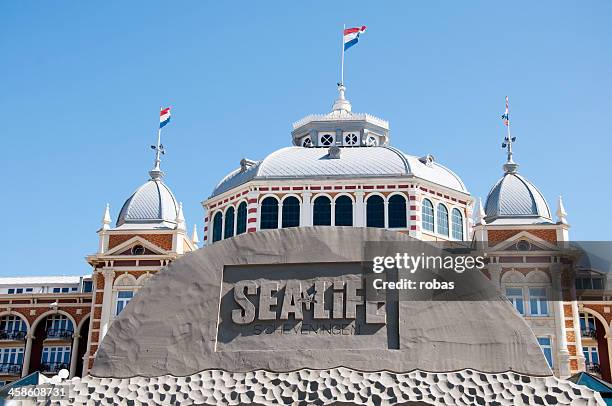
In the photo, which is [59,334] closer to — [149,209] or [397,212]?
[149,209]

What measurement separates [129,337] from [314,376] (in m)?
4.08

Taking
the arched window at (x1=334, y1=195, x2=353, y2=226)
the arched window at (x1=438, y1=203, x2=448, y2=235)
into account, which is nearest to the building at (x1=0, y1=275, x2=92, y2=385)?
the arched window at (x1=334, y1=195, x2=353, y2=226)

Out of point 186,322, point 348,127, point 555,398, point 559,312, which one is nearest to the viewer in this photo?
point 555,398

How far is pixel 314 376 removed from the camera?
53.6ft

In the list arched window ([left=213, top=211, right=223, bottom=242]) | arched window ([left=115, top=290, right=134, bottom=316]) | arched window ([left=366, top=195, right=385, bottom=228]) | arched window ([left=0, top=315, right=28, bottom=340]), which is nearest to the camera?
arched window ([left=366, top=195, right=385, bottom=228])

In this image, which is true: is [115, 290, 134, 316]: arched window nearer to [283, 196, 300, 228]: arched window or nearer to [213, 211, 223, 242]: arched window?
[213, 211, 223, 242]: arched window

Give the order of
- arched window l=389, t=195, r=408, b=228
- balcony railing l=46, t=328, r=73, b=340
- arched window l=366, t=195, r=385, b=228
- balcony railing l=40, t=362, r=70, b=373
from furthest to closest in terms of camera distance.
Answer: balcony railing l=46, t=328, r=73, b=340, balcony railing l=40, t=362, r=70, b=373, arched window l=366, t=195, r=385, b=228, arched window l=389, t=195, r=408, b=228

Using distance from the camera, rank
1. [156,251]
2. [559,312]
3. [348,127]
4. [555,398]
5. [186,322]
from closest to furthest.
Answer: [555,398] → [186,322] → [559,312] → [156,251] → [348,127]

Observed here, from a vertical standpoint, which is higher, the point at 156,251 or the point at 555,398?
the point at 156,251

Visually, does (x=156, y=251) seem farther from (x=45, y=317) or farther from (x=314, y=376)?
(x=314, y=376)

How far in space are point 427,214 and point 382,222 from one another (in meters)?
2.54

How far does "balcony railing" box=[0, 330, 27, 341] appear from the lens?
49719 mm

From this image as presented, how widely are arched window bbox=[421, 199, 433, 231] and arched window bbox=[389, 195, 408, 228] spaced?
1072 mm

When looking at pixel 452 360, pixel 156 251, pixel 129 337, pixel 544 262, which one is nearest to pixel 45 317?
pixel 156 251
